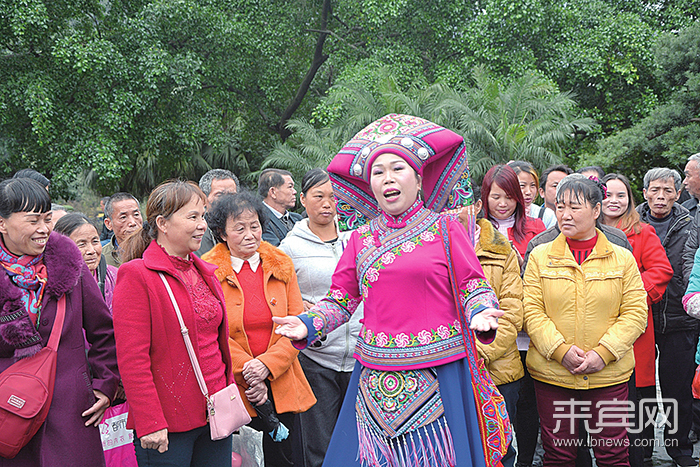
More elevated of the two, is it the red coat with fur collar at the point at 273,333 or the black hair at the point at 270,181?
the black hair at the point at 270,181

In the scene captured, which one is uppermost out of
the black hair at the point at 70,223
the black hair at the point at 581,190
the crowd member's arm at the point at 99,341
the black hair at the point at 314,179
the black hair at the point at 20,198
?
the black hair at the point at 20,198

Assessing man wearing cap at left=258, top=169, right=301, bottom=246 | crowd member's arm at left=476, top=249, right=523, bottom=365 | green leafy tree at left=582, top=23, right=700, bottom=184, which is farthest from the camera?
green leafy tree at left=582, top=23, right=700, bottom=184

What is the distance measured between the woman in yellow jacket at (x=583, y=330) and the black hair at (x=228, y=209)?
1.78 m

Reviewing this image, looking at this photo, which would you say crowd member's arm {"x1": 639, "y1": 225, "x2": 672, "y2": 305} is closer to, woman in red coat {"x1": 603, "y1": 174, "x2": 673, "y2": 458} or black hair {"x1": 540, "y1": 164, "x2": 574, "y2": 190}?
woman in red coat {"x1": 603, "y1": 174, "x2": 673, "y2": 458}

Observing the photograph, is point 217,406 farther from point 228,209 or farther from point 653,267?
point 653,267

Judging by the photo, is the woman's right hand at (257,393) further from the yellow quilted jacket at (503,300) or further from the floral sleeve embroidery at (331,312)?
the yellow quilted jacket at (503,300)

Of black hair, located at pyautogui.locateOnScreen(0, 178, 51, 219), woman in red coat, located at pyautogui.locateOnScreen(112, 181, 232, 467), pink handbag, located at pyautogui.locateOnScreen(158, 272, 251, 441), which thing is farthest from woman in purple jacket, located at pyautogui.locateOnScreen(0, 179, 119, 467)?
pink handbag, located at pyautogui.locateOnScreen(158, 272, 251, 441)

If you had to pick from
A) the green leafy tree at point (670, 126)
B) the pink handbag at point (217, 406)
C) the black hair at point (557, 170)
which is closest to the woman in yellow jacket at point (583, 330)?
the pink handbag at point (217, 406)

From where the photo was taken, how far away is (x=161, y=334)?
272 centimetres

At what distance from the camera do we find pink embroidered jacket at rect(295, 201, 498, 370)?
8.38 feet

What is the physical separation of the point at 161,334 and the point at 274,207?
278 centimetres

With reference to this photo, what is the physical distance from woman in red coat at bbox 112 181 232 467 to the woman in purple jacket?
201mm

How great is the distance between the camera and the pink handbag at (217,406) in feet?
9.03

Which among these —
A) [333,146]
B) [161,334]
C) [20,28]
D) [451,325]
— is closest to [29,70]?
[20,28]
